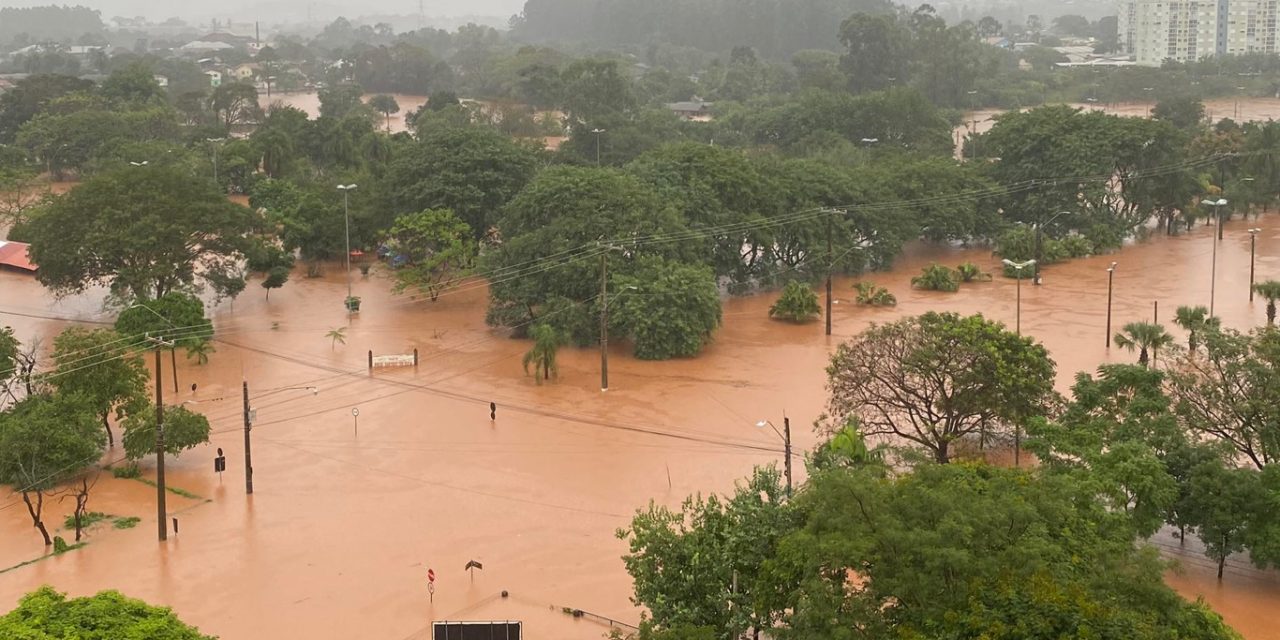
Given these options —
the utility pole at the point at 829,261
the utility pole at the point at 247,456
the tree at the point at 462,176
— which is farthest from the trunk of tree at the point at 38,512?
the utility pole at the point at 829,261

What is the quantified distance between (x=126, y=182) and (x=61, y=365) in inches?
480

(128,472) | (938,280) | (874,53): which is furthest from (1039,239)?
(874,53)

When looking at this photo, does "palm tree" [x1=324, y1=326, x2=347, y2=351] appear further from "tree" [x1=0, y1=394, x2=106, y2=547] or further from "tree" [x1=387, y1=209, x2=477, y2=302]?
Result: "tree" [x1=0, y1=394, x2=106, y2=547]

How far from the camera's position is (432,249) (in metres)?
42.0

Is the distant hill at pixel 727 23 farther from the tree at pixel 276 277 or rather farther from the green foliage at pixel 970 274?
the tree at pixel 276 277

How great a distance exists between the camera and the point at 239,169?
60875mm

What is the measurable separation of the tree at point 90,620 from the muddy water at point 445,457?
4.38 m

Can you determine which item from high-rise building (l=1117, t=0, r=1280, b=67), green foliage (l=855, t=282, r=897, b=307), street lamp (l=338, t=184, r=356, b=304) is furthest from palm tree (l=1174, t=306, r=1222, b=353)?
high-rise building (l=1117, t=0, r=1280, b=67)

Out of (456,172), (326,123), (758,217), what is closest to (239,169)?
(326,123)

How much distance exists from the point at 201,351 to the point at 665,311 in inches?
432

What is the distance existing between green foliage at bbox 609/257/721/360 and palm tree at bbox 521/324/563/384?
207 cm

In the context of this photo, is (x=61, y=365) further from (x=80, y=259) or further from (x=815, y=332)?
(x=815, y=332)

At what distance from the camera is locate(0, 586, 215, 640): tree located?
15.2 m

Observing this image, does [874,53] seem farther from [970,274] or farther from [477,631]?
[477,631]
